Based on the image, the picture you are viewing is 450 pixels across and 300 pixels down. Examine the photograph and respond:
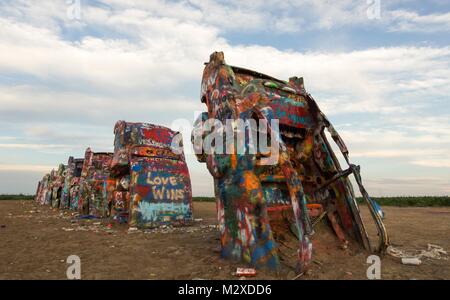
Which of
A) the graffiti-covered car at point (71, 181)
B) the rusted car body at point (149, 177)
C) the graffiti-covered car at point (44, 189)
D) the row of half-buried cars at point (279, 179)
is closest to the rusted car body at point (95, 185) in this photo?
the rusted car body at point (149, 177)

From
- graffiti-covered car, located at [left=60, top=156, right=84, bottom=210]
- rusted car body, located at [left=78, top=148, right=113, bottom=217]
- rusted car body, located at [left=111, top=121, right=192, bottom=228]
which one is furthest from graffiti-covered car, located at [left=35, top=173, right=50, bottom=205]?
rusted car body, located at [left=111, top=121, right=192, bottom=228]

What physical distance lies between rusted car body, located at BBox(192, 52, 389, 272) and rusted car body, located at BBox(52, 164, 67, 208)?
15.4 m

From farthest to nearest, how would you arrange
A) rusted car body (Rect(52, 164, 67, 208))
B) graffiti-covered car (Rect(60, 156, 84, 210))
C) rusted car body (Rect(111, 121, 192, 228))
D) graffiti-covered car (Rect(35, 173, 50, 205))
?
graffiti-covered car (Rect(35, 173, 50, 205)) < rusted car body (Rect(52, 164, 67, 208)) < graffiti-covered car (Rect(60, 156, 84, 210)) < rusted car body (Rect(111, 121, 192, 228))

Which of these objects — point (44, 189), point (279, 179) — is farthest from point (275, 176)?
point (44, 189)

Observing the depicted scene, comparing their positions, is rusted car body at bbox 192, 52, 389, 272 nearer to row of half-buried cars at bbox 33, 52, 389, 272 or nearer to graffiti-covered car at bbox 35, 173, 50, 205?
row of half-buried cars at bbox 33, 52, 389, 272

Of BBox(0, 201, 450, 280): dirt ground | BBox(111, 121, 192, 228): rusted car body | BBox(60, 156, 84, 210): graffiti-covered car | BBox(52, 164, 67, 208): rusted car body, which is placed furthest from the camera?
BBox(52, 164, 67, 208): rusted car body

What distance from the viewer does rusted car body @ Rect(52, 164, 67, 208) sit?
58.6 ft

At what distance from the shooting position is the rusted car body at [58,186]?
58.6ft

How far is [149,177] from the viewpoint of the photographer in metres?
8.77

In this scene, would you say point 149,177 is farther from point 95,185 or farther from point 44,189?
point 44,189

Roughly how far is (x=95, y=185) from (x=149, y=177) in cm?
426
